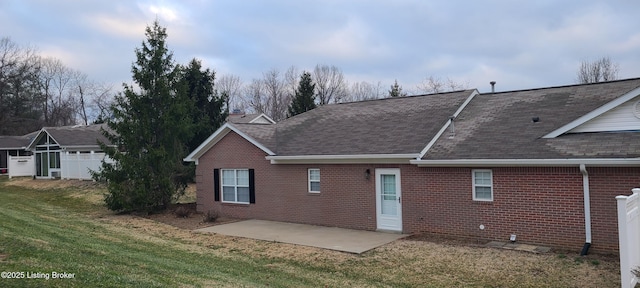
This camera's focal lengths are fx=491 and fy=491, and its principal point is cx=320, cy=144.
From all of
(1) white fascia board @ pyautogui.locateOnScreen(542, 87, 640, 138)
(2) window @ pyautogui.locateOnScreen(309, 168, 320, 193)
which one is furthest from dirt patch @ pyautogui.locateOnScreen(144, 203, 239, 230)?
(1) white fascia board @ pyautogui.locateOnScreen(542, 87, 640, 138)

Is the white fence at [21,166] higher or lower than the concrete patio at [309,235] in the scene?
higher

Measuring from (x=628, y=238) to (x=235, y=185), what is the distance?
Result: 44.6ft

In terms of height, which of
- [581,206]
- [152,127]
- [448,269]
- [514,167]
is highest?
[152,127]

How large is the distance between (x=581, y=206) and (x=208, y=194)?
13.3 metres

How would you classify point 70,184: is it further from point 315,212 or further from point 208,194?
point 315,212

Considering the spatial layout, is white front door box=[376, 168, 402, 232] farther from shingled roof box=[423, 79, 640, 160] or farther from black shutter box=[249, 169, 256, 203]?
black shutter box=[249, 169, 256, 203]

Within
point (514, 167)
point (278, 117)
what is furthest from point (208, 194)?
point (278, 117)

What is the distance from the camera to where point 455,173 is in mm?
13477

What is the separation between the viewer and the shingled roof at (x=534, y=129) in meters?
11.6

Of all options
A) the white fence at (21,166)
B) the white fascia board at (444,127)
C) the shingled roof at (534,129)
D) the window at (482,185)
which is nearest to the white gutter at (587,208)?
the shingled roof at (534,129)

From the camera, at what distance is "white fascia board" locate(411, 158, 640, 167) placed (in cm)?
1067

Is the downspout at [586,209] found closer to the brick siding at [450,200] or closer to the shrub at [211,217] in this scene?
the brick siding at [450,200]

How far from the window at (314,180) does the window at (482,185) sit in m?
5.36

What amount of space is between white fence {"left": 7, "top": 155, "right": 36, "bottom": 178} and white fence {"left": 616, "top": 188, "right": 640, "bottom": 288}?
39369mm
